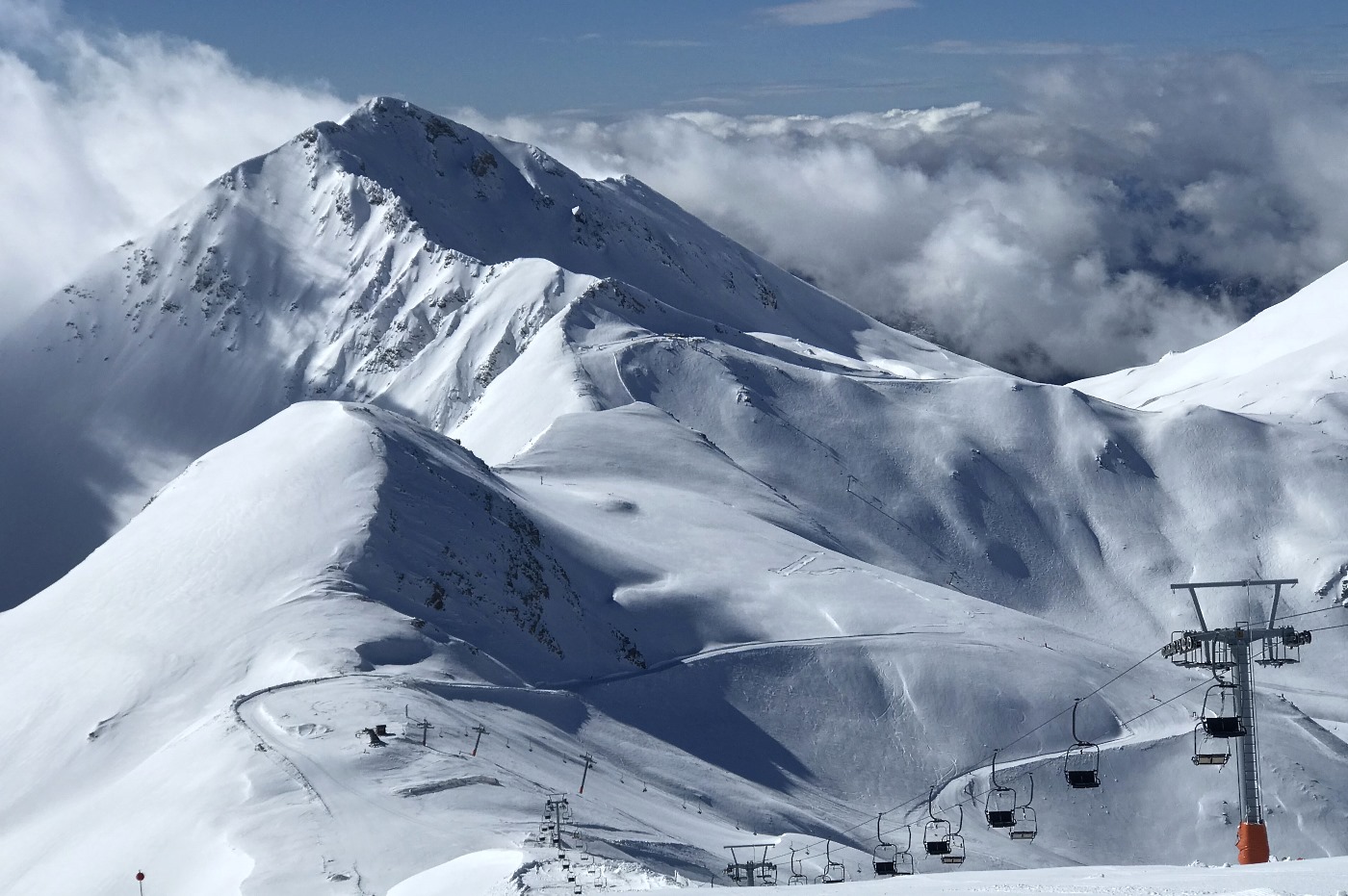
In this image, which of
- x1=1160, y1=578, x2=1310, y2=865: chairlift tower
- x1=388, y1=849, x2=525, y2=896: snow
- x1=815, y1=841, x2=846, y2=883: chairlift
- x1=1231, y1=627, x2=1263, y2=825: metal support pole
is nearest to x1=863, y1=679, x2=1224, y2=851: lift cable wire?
x1=815, y1=841, x2=846, y2=883: chairlift

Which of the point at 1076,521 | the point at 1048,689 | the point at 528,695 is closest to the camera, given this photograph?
the point at 528,695

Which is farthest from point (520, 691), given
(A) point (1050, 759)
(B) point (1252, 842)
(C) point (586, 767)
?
(B) point (1252, 842)

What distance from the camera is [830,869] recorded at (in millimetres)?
64688

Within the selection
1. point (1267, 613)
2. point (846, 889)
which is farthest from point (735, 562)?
point (846, 889)

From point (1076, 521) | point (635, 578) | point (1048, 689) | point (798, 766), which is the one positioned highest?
point (1076, 521)

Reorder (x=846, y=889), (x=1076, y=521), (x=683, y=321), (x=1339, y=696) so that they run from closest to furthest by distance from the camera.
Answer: (x=846, y=889), (x=1339, y=696), (x=1076, y=521), (x=683, y=321)

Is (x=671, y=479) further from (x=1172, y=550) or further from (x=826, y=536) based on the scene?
(x=1172, y=550)

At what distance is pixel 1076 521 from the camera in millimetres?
149375

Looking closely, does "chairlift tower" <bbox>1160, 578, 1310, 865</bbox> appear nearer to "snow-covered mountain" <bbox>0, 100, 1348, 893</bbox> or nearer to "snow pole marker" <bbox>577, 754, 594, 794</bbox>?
"snow-covered mountain" <bbox>0, 100, 1348, 893</bbox>

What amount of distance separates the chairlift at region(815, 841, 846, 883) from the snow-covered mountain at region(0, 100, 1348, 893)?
752 millimetres

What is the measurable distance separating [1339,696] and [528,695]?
249ft

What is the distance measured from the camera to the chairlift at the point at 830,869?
6003 cm

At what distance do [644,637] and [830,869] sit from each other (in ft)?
117

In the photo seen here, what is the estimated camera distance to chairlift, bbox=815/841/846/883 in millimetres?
60031
